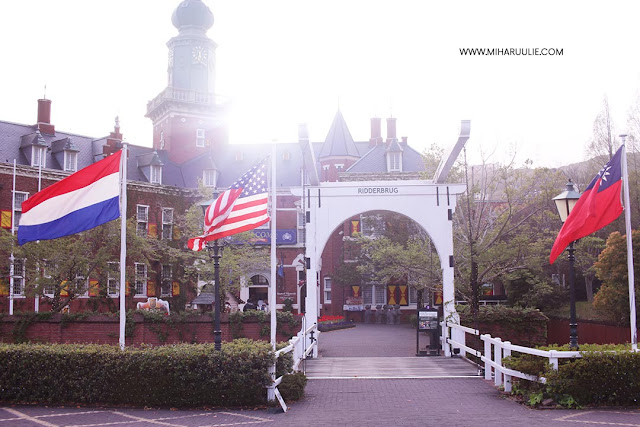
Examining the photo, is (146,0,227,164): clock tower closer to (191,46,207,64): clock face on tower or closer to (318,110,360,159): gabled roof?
(191,46,207,64): clock face on tower

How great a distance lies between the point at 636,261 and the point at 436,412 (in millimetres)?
15337

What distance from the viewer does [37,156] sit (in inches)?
1506

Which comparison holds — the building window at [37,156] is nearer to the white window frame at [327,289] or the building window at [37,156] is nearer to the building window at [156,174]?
the building window at [156,174]

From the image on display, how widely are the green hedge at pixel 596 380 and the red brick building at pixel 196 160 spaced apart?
29.3m

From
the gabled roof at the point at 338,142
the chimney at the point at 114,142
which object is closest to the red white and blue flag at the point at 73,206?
the chimney at the point at 114,142

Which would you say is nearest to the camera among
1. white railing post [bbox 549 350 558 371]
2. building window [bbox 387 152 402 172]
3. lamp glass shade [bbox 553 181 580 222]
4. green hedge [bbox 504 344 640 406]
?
green hedge [bbox 504 344 640 406]

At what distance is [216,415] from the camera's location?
11016 millimetres

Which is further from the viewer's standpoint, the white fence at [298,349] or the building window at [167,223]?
the building window at [167,223]

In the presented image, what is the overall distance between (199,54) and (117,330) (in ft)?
106

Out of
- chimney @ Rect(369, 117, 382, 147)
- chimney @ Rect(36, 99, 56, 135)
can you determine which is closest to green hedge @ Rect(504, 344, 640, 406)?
chimney @ Rect(36, 99, 56, 135)

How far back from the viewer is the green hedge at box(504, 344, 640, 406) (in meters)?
11.1

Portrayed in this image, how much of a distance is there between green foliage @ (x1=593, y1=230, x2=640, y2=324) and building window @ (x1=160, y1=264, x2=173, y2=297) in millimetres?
27106

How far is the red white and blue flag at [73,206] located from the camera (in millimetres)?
12117

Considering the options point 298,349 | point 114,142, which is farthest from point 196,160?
point 298,349
